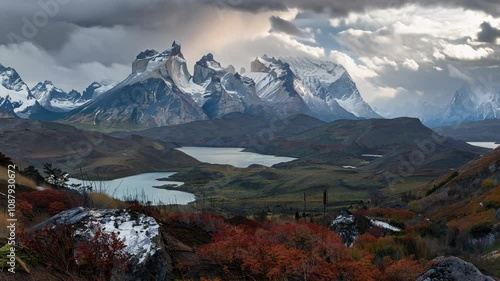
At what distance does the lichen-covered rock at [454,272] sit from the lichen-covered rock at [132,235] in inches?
249

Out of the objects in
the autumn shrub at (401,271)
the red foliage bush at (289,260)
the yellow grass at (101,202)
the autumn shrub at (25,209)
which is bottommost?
the autumn shrub at (401,271)

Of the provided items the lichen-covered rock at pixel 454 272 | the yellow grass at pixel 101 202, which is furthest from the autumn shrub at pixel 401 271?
the yellow grass at pixel 101 202

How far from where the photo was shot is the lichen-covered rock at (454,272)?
29.3ft

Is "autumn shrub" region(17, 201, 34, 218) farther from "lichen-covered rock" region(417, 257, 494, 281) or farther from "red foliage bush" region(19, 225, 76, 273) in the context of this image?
"lichen-covered rock" region(417, 257, 494, 281)

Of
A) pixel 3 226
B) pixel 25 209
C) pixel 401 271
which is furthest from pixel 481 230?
pixel 3 226

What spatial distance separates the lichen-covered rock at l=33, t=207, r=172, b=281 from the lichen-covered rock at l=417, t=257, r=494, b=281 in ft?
20.7

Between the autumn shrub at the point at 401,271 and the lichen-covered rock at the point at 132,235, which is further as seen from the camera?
the autumn shrub at the point at 401,271

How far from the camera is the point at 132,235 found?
11695mm

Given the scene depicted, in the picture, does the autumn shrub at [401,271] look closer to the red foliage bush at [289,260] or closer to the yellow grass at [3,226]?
the red foliage bush at [289,260]

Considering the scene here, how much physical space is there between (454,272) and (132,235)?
25.8 feet

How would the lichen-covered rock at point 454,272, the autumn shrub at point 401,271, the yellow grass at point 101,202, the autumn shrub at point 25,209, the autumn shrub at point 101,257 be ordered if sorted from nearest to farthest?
the lichen-covered rock at point 454,272
the autumn shrub at point 101,257
the autumn shrub at point 401,271
the autumn shrub at point 25,209
the yellow grass at point 101,202

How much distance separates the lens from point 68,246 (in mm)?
9531

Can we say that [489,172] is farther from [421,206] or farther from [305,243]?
[305,243]

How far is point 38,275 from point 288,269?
230 inches
